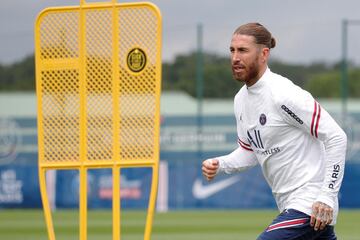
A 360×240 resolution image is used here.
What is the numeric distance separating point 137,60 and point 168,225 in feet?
35.7

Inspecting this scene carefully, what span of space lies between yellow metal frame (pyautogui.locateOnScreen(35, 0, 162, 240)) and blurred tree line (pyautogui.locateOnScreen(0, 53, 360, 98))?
63.7 feet

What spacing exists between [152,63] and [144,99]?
0.27m

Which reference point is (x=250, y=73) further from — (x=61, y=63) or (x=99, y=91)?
(x=61, y=63)

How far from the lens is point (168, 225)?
18.1 meters

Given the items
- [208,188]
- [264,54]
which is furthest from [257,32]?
[208,188]

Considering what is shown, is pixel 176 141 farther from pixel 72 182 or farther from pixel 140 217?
pixel 140 217

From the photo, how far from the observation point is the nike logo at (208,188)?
78.2 feet

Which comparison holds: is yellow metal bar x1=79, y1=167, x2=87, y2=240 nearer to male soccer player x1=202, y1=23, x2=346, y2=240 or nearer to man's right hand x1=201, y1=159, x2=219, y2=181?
man's right hand x1=201, y1=159, x2=219, y2=181

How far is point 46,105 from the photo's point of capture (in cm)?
768

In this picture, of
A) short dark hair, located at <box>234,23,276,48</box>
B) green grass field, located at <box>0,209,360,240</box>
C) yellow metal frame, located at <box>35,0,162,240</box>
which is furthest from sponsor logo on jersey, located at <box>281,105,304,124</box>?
green grass field, located at <box>0,209,360,240</box>

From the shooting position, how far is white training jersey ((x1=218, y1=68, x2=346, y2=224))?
239 inches

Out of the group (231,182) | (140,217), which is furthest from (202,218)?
(231,182)

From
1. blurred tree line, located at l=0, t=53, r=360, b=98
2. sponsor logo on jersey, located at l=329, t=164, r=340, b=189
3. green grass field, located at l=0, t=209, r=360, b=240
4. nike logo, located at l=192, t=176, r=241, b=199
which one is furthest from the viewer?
blurred tree line, located at l=0, t=53, r=360, b=98

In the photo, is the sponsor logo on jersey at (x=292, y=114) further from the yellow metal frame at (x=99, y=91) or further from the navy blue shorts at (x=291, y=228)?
the yellow metal frame at (x=99, y=91)
